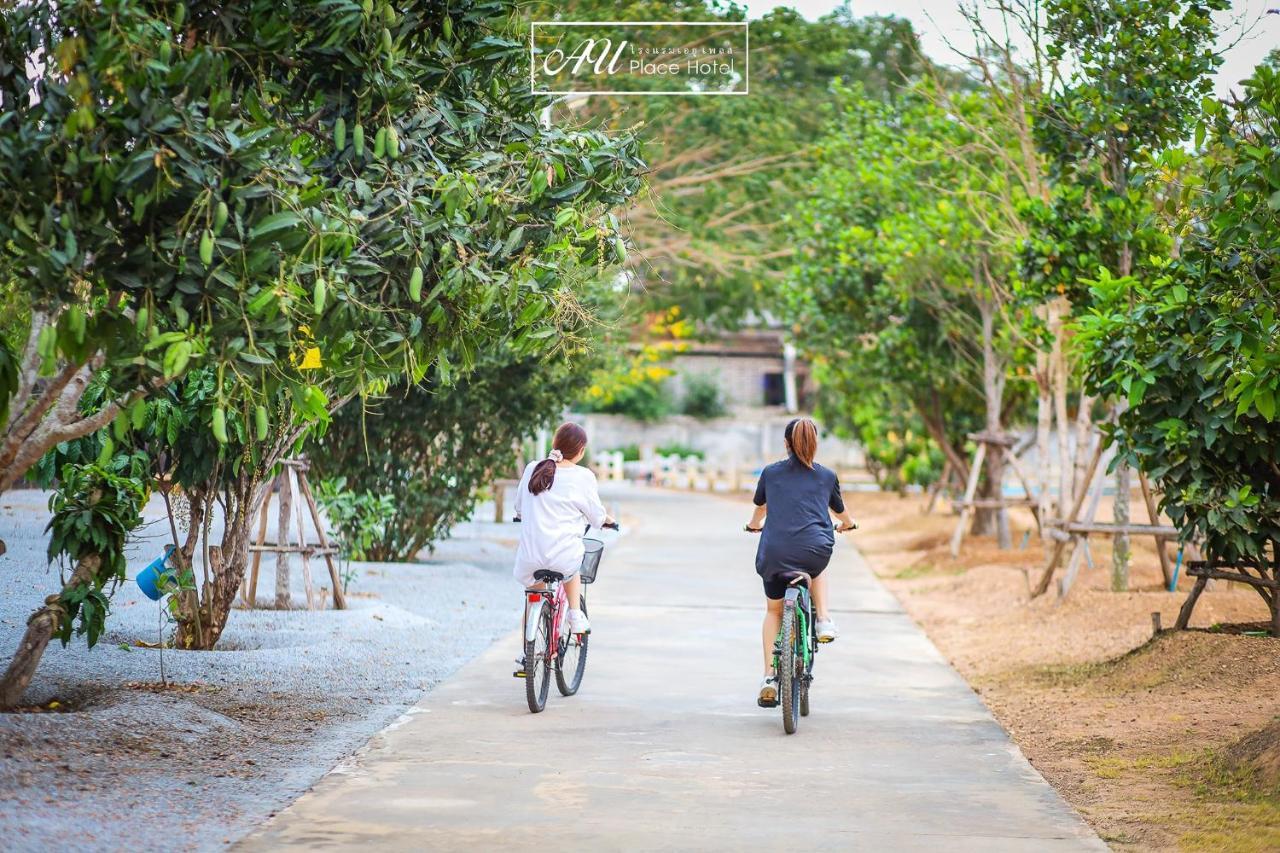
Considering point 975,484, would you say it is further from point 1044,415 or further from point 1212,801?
point 1212,801

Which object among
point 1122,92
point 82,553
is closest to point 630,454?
point 1122,92

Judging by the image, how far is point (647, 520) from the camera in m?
30.2

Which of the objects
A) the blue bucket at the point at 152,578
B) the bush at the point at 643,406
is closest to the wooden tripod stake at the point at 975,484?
the blue bucket at the point at 152,578

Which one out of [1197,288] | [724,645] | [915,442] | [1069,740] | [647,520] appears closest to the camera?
[1069,740]

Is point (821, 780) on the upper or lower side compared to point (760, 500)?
lower

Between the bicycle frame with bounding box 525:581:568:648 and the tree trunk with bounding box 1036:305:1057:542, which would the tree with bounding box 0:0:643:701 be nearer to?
the bicycle frame with bounding box 525:581:568:648

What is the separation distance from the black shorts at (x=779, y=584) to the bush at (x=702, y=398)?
42.5 meters

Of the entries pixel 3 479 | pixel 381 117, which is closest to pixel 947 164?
pixel 381 117

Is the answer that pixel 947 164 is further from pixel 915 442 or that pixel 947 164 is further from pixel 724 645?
pixel 915 442

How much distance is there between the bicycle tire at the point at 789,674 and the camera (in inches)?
339

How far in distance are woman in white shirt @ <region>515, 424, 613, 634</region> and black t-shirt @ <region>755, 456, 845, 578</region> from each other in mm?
1084

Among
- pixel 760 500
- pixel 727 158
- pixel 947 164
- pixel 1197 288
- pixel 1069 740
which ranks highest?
pixel 727 158

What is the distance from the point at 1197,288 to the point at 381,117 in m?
5.65

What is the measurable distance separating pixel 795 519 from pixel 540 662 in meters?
1.75
